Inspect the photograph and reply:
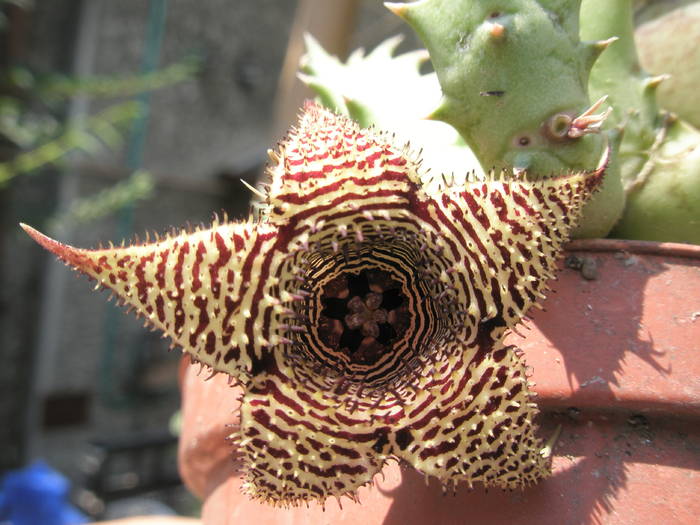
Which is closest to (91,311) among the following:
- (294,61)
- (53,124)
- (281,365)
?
(53,124)

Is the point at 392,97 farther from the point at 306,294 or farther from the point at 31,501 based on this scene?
the point at 31,501

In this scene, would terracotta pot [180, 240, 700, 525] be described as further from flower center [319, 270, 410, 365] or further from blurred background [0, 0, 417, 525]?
blurred background [0, 0, 417, 525]

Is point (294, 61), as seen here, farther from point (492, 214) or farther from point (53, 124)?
point (53, 124)

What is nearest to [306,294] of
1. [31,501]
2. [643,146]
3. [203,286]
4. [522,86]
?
[203,286]

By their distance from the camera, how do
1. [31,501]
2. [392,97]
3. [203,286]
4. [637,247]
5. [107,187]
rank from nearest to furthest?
1. [203,286]
2. [637,247]
3. [392,97]
4. [31,501]
5. [107,187]

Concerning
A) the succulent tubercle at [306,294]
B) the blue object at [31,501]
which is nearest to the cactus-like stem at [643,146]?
the succulent tubercle at [306,294]

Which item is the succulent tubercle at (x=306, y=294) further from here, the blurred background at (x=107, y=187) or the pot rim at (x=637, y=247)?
the blurred background at (x=107, y=187)
